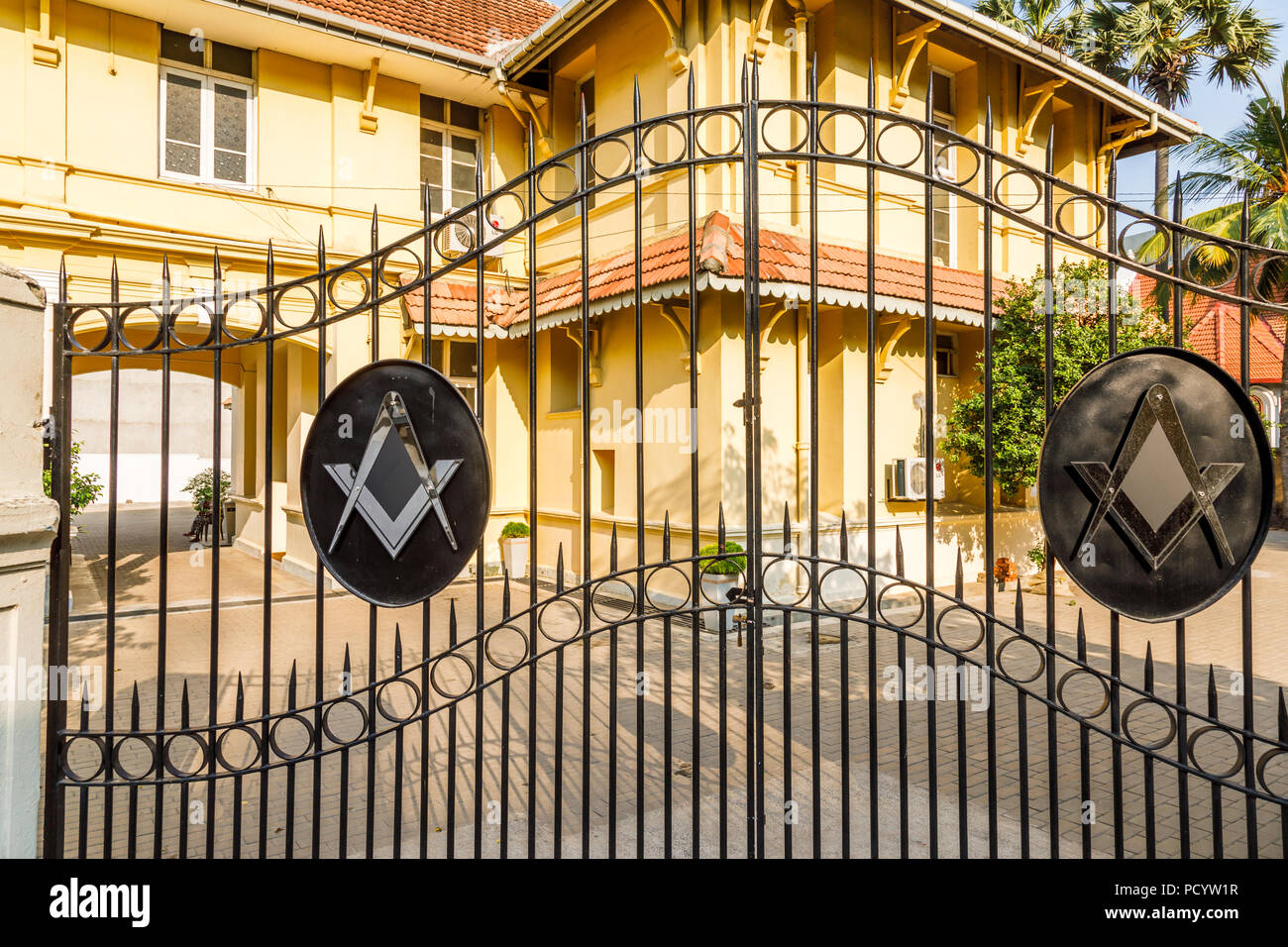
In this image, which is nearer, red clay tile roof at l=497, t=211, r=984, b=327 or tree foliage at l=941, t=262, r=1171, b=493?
red clay tile roof at l=497, t=211, r=984, b=327

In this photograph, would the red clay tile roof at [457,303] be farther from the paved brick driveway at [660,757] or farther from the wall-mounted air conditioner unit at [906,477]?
the wall-mounted air conditioner unit at [906,477]

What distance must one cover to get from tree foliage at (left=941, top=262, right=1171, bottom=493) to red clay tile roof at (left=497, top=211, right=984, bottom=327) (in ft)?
2.22

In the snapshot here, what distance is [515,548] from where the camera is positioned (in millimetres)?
11625

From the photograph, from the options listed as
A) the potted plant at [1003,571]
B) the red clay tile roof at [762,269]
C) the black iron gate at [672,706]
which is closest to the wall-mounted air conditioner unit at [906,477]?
the potted plant at [1003,571]

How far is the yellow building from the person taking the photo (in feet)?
29.8

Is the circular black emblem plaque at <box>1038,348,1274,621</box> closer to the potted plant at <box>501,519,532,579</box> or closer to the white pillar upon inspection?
the white pillar

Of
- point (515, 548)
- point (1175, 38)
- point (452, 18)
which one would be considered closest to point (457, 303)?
point (515, 548)

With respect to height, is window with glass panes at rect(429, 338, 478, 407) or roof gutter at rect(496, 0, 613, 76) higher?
roof gutter at rect(496, 0, 613, 76)

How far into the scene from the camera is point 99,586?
12.4 metres

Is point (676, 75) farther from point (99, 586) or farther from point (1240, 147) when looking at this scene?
point (1240, 147)

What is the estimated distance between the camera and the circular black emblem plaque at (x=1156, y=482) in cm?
266

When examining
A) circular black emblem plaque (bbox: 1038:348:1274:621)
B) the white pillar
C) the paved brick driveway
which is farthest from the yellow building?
the white pillar

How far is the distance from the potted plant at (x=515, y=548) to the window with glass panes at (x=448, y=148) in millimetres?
5112

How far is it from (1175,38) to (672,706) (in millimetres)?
22320
